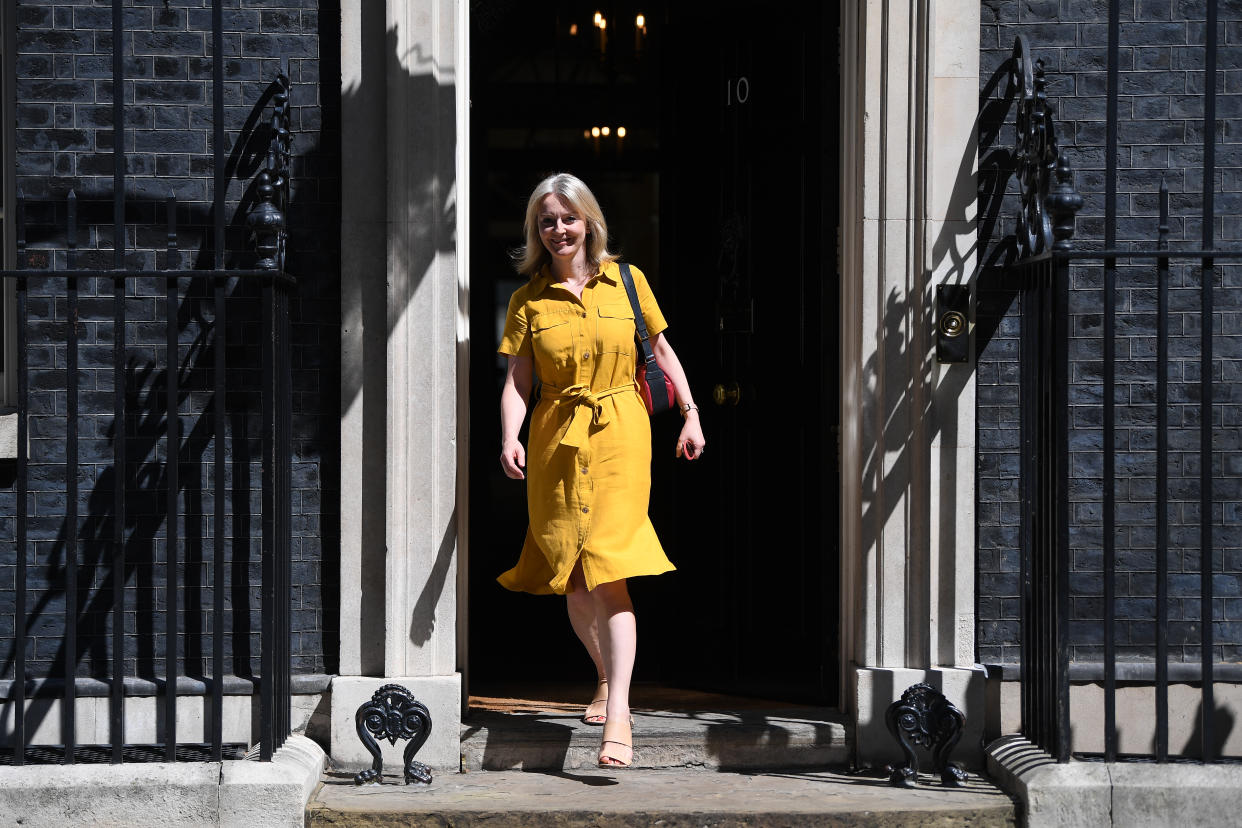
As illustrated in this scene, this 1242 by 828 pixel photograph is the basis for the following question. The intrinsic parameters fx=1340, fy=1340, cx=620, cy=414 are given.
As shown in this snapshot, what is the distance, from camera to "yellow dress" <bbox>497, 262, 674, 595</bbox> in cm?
495

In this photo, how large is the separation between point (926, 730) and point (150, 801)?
2.78 metres

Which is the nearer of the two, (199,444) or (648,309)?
(648,309)

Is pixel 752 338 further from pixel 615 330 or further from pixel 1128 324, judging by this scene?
pixel 1128 324

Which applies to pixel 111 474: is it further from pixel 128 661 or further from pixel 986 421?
pixel 986 421

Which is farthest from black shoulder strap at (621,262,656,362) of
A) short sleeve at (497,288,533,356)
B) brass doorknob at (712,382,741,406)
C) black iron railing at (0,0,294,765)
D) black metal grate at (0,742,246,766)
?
black metal grate at (0,742,246,766)

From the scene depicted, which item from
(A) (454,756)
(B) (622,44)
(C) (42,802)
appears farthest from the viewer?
(B) (622,44)

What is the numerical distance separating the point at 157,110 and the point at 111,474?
143 cm

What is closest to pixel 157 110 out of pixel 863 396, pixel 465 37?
pixel 465 37

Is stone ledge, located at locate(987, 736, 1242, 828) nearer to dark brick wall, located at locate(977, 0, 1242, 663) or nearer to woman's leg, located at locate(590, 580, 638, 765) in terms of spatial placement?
dark brick wall, located at locate(977, 0, 1242, 663)

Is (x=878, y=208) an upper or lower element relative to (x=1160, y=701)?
upper

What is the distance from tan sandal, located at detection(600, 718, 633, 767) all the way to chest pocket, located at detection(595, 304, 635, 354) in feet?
4.50

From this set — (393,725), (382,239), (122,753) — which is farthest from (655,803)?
(382,239)

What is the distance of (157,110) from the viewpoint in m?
5.24

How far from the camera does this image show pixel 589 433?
496 centimetres
